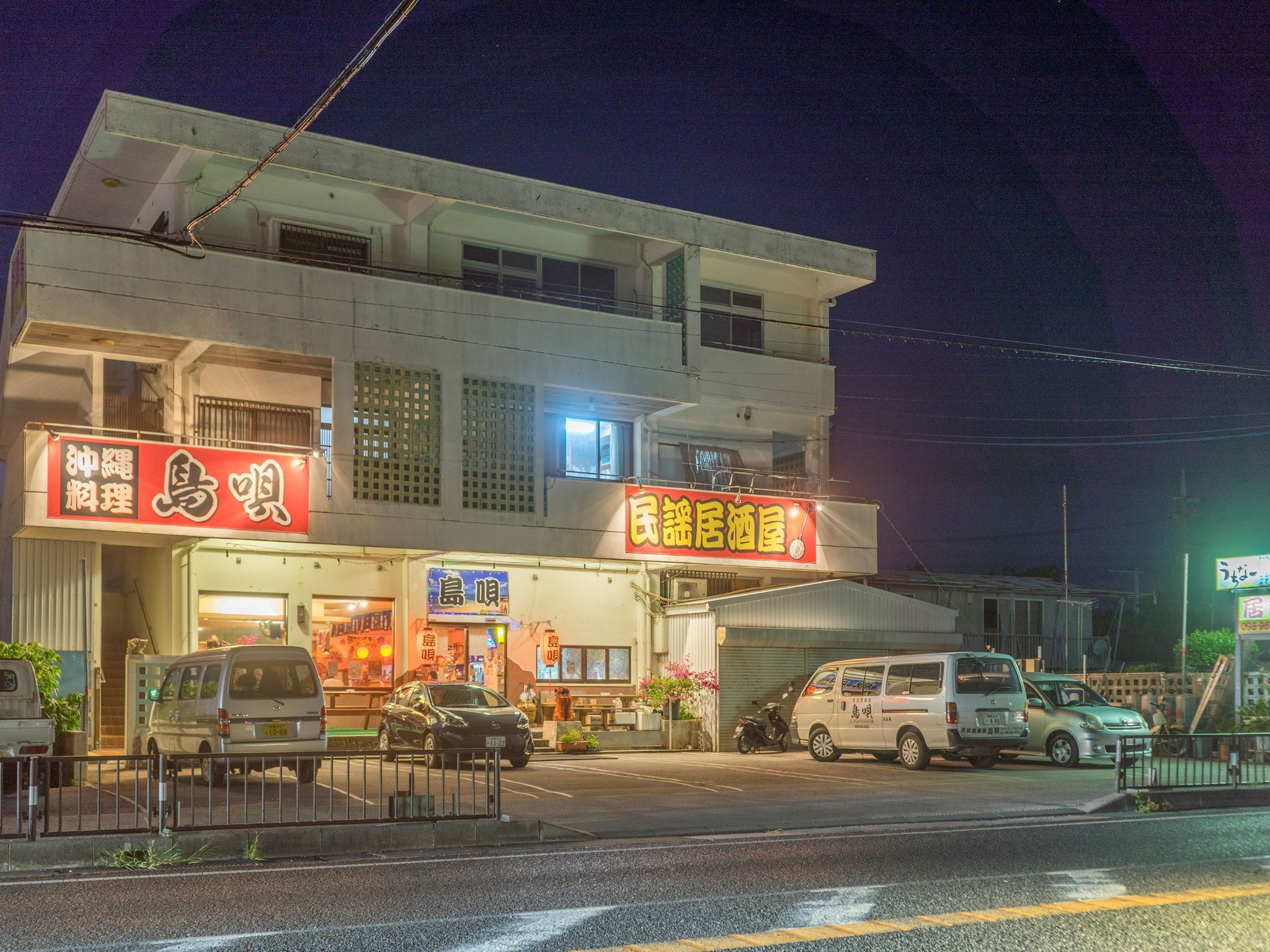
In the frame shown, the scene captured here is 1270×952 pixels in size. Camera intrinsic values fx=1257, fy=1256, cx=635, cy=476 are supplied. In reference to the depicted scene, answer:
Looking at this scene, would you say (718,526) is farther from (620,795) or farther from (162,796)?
(162,796)

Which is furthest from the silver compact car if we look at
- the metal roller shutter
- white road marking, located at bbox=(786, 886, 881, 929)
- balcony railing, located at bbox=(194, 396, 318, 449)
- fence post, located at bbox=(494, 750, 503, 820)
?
balcony railing, located at bbox=(194, 396, 318, 449)

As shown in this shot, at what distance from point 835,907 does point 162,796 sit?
252 inches

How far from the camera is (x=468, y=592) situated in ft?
91.0

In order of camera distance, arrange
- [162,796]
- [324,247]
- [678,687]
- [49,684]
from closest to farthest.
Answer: [162,796] < [49,684] < [324,247] < [678,687]

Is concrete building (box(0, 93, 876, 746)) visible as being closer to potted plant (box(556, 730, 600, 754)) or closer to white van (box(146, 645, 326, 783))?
potted plant (box(556, 730, 600, 754))

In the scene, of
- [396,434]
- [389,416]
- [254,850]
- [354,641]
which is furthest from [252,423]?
[254,850]

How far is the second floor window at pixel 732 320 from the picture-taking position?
3108 cm

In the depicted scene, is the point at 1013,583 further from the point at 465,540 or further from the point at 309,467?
the point at 309,467

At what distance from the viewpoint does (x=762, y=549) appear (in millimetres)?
29250

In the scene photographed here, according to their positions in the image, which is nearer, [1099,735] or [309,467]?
[1099,735]

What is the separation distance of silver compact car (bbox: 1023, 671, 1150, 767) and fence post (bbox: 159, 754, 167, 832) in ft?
50.0

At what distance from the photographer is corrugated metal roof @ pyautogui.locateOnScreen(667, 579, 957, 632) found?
2794cm

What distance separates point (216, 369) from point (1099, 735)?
1825 centimetres

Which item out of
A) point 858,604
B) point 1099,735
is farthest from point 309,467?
point 1099,735
